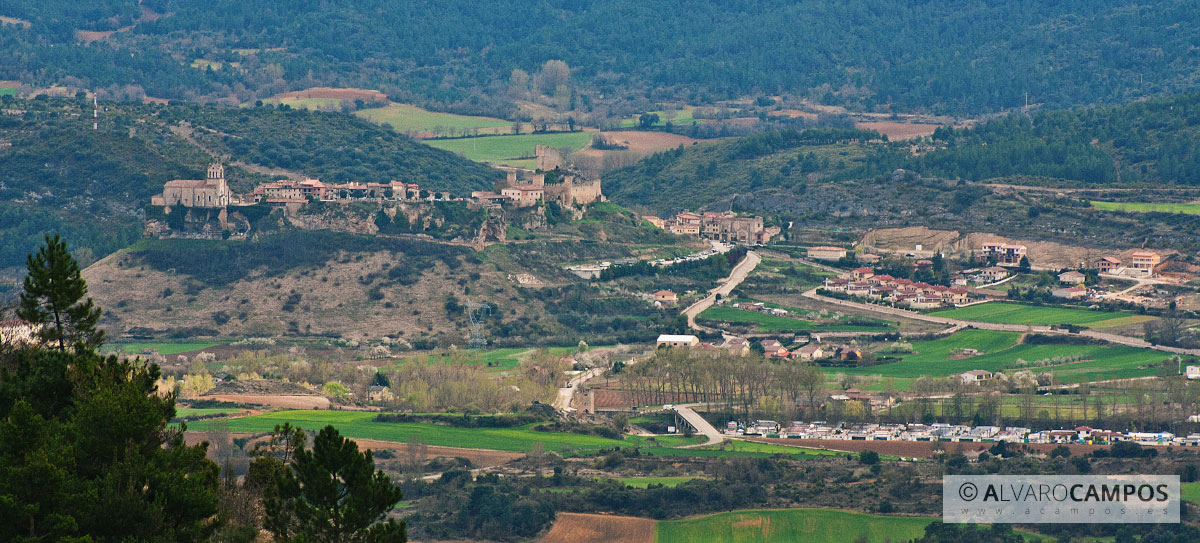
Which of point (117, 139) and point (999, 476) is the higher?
point (117, 139)

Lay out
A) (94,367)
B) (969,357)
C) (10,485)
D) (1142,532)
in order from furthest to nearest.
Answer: (969,357) → (1142,532) → (94,367) → (10,485)

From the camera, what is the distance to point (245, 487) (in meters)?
26.4

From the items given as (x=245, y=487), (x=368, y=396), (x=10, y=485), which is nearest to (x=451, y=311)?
(x=368, y=396)

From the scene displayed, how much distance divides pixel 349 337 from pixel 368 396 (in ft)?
36.2

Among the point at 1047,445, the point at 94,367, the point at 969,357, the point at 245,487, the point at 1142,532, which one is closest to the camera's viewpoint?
the point at 94,367

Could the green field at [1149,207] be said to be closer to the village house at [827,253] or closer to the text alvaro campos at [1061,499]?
the village house at [827,253]

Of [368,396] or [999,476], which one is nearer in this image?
[999,476]

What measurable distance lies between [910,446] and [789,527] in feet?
30.1

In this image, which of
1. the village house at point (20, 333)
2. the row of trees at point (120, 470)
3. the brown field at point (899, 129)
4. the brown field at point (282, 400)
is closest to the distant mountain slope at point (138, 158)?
the brown field at point (282, 400)

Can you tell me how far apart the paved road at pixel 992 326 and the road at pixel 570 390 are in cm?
1634

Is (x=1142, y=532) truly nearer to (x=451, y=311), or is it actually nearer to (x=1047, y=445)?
(x=1047, y=445)

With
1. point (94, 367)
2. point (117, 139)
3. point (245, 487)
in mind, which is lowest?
point (245, 487)

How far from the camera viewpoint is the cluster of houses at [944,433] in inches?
Result: 2069

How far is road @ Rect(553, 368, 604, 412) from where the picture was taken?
59.5 metres
